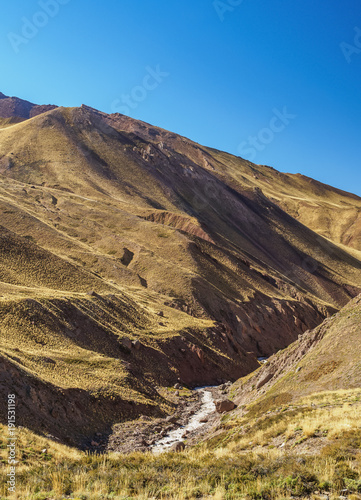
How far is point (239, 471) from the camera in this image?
11.6 meters

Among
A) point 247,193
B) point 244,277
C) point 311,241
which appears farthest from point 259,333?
point 247,193

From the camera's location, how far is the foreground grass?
1015 cm

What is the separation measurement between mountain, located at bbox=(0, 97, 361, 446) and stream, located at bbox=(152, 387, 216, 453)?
289cm

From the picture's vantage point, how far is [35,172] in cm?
11688

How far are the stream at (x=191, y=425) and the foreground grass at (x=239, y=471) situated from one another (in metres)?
10.4

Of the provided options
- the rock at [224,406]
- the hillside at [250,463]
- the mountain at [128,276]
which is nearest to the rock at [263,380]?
the rock at [224,406]

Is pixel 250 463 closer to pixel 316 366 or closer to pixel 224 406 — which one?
pixel 316 366

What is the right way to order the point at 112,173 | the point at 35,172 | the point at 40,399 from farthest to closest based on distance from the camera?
the point at 112,173 → the point at 35,172 → the point at 40,399

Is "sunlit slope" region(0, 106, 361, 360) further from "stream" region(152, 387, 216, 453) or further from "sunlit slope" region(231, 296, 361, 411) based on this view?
"sunlit slope" region(231, 296, 361, 411)

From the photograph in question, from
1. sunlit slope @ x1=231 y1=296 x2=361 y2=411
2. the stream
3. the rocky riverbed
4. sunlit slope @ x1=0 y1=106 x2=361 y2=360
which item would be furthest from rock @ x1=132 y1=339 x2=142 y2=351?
sunlit slope @ x1=0 y1=106 x2=361 y2=360

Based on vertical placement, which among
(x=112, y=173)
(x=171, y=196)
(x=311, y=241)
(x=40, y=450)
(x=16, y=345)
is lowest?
(x=40, y=450)

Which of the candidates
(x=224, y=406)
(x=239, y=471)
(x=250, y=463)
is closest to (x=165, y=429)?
(x=224, y=406)

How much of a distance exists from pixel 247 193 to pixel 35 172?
82.1 meters

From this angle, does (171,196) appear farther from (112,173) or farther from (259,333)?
(259,333)
